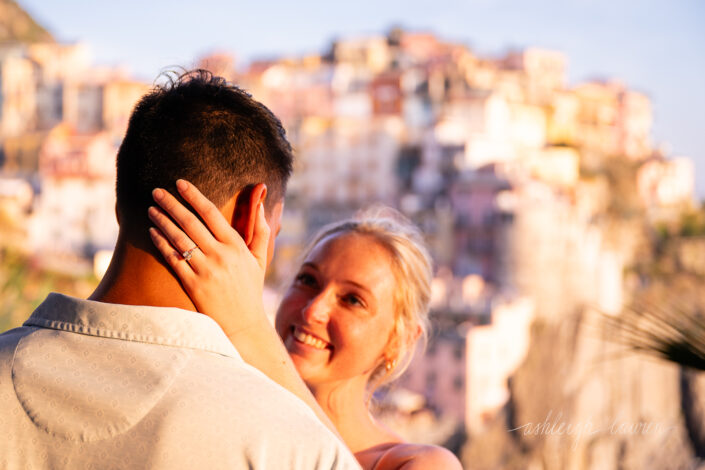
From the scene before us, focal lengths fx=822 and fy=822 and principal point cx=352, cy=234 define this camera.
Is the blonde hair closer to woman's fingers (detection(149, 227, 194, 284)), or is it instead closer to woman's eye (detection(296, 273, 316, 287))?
woman's eye (detection(296, 273, 316, 287))

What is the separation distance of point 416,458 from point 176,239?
778mm

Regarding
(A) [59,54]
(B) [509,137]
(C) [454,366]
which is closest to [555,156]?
(B) [509,137]

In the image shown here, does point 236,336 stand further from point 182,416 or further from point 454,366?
point 454,366

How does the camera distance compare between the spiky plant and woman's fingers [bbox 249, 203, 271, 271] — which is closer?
woman's fingers [bbox 249, 203, 271, 271]

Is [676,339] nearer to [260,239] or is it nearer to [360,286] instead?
[360,286]

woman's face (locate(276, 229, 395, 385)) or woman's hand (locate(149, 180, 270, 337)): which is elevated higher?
woman's hand (locate(149, 180, 270, 337))

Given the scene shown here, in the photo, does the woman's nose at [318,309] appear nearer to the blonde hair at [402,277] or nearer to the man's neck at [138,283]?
the blonde hair at [402,277]

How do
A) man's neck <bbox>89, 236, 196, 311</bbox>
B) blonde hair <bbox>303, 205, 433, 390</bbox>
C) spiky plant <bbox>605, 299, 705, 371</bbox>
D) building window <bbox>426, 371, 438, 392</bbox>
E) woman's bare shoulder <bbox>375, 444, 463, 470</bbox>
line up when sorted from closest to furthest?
1. man's neck <bbox>89, 236, 196, 311</bbox>
2. woman's bare shoulder <bbox>375, 444, 463, 470</bbox>
3. spiky plant <bbox>605, 299, 705, 371</bbox>
4. blonde hair <bbox>303, 205, 433, 390</bbox>
5. building window <bbox>426, 371, 438, 392</bbox>

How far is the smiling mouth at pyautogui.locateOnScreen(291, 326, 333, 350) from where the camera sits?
5.55 ft

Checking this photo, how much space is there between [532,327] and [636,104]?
24.8m

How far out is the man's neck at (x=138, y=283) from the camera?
3.05 feet

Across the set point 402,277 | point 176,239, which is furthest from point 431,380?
point 176,239

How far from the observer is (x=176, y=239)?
0.95m

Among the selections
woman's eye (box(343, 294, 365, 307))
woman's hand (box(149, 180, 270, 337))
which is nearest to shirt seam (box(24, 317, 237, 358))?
woman's hand (box(149, 180, 270, 337))
